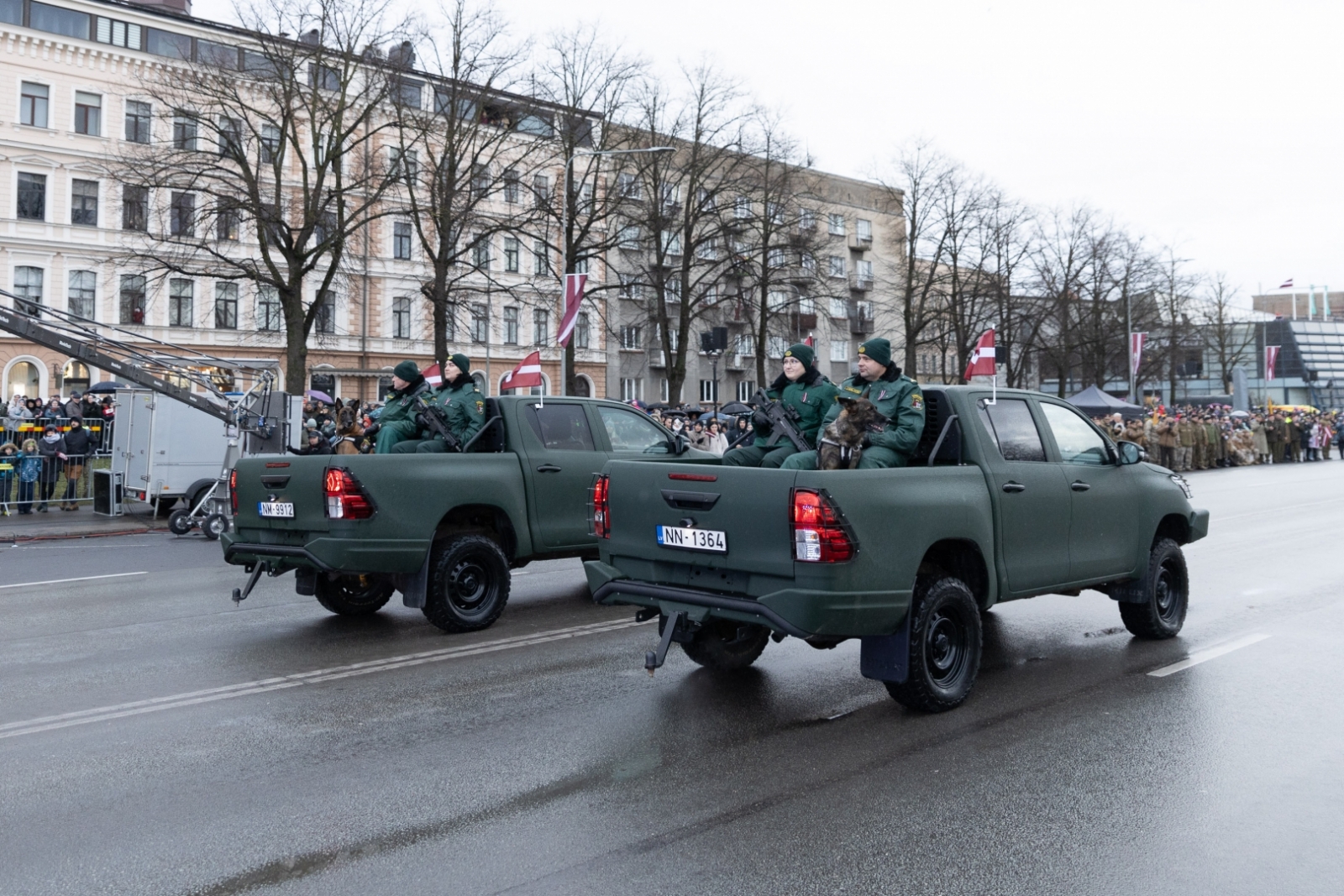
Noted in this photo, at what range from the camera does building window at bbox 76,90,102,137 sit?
152ft

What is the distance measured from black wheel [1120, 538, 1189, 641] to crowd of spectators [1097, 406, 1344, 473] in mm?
21719

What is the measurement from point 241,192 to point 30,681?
2203 cm

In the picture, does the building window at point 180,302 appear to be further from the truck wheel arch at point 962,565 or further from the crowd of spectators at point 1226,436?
the truck wheel arch at point 962,565

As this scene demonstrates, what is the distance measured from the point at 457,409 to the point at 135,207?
2435 centimetres

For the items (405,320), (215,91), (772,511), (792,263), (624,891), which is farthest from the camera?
(405,320)

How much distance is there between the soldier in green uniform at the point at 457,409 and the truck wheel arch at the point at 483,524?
72cm

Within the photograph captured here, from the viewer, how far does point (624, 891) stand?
385 cm

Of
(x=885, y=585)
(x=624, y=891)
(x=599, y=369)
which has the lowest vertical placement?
(x=624, y=891)

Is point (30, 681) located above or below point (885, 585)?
below

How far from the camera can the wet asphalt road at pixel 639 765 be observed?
4066mm

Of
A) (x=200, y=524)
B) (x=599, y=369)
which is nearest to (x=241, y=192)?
(x=200, y=524)

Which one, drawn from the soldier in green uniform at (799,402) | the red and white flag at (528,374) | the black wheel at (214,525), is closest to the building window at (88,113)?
the black wheel at (214,525)

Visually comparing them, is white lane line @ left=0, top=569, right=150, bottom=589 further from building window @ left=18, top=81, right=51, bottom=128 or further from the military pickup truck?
building window @ left=18, top=81, right=51, bottom=128

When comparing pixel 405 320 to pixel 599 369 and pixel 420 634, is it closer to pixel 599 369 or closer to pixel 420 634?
pixel 599 369
